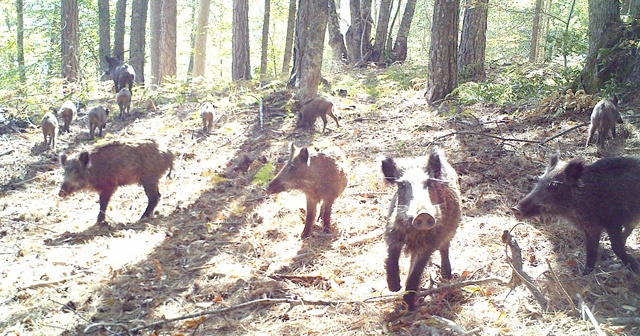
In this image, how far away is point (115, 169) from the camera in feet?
24.1

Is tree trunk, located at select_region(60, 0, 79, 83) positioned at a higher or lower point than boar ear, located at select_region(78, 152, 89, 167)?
higher

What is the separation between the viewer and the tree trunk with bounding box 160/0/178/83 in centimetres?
1878

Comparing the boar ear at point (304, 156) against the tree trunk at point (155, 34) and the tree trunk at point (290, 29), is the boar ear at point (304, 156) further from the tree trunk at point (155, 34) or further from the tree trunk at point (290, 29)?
the tree trunk at point (155, 34)

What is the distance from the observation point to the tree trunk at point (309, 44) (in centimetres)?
1186

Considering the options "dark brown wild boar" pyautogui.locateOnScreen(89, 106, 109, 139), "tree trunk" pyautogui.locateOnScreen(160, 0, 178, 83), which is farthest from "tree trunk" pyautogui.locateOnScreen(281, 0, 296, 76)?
"dark brown wild boar" pyautogui.locateOnScreen(89, 106, 109, 139)

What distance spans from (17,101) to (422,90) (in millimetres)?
11261

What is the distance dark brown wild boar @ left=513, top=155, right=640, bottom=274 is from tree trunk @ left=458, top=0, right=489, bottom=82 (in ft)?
29.2

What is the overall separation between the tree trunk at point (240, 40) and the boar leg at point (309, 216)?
1162 centimetres

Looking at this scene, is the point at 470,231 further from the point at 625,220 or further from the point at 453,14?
the point at 453,14

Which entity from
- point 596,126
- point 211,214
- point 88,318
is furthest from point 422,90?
point 88,318

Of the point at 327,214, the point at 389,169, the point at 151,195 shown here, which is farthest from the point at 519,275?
the point at 151,195

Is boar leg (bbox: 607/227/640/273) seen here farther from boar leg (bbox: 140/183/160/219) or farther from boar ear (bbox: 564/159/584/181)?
boar leg (bbox: 140/183/160/219)

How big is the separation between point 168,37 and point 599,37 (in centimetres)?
1512

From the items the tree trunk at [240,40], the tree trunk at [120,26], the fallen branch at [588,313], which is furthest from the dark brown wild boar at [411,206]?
the tree trunk at [120,26]
